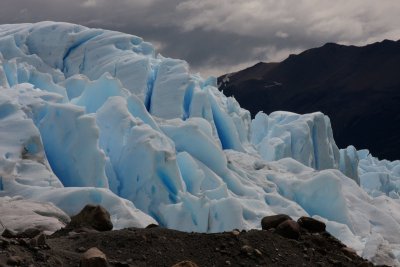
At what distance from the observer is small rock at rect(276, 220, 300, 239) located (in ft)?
21.4

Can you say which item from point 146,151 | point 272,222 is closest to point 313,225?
point 272,222

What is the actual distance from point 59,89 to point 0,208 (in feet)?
30.7

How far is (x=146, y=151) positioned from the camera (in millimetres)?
15125

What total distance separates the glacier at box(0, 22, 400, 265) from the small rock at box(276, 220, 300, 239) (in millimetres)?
3709

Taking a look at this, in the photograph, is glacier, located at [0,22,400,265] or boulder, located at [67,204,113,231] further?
glacier, located at [0,22,400,265]

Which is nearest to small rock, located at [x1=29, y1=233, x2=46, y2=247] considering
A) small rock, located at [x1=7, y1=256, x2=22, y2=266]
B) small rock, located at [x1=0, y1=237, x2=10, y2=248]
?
small rock, located at [x1=0, y1=237, x2=10, y2=248]

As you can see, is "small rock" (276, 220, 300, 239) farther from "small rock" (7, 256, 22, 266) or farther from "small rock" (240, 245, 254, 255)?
"small rock" (7, 256, 22, 266)

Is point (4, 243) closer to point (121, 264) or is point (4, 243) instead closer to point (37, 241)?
point (37, 241)

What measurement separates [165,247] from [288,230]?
1568 millimetres

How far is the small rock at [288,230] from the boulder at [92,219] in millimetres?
1775

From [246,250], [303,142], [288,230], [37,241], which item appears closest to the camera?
[37,241]

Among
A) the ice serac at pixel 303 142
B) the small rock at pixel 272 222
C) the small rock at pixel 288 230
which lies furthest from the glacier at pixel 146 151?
the small rock at pixel 288 230

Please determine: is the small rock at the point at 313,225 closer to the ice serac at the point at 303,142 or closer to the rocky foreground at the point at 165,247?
the rocky foreground at the point at 165,247

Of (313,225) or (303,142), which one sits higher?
(313,225)
